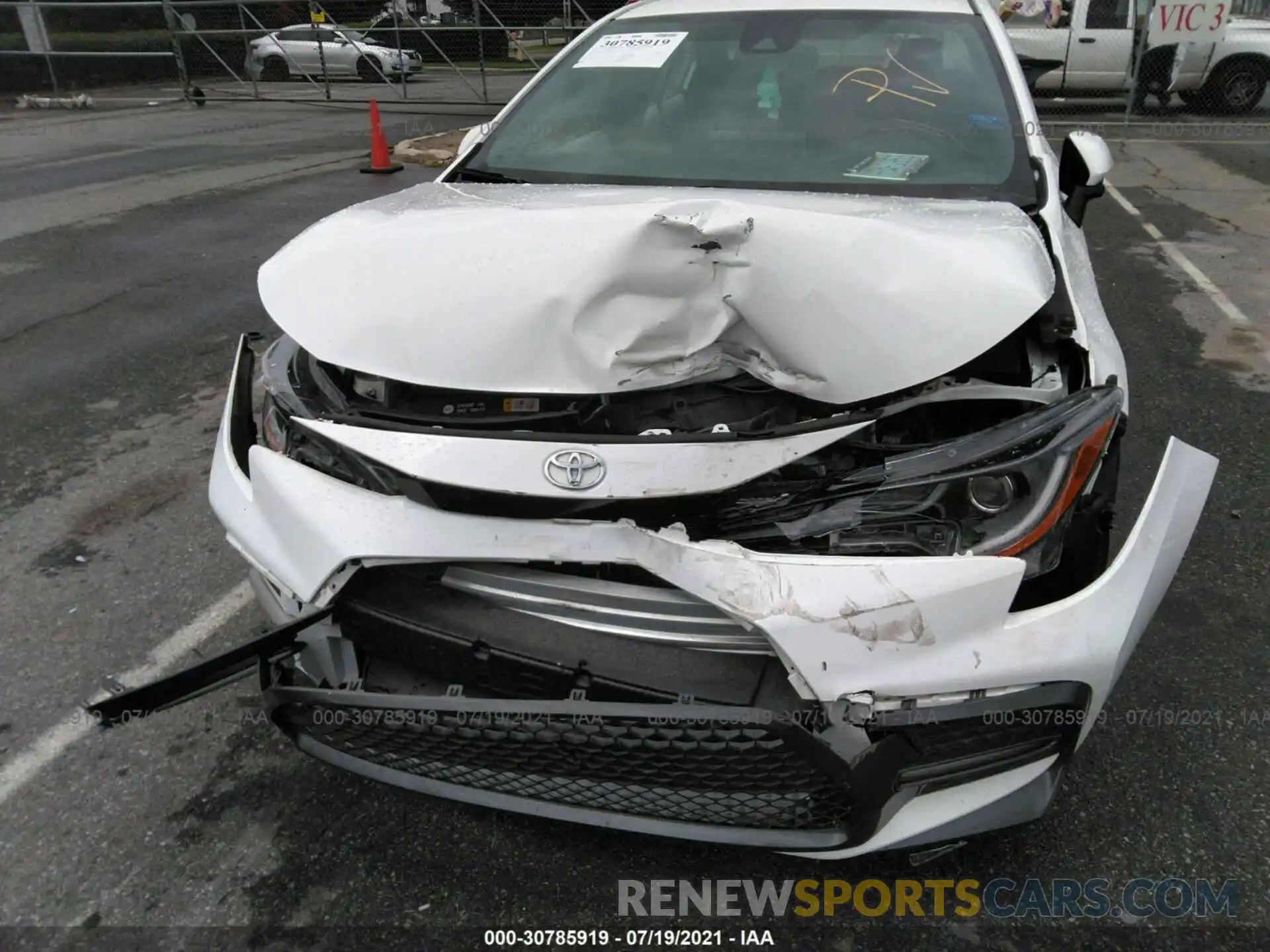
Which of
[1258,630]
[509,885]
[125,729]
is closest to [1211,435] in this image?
[1258,630]

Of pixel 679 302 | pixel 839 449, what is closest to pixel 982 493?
pixel 839 449

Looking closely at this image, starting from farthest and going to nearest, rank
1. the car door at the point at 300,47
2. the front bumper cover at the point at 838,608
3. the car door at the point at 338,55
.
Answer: the car door at the point at 338,55 < the car door at the point at 300,47 < the front bumper cover at the point at 838,608

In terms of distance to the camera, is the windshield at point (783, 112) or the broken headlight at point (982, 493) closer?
the broken headlight at point (982, 493)

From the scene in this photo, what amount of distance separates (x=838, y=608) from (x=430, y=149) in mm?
10383

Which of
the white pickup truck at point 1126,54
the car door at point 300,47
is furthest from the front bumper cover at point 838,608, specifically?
the car door at point 300,47

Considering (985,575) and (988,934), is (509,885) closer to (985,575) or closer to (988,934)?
(988,934)

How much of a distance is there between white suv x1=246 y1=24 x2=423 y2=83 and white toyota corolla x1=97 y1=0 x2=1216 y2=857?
1603cm

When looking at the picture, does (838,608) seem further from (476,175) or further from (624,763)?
(476,175)

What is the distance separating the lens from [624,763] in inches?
68.5

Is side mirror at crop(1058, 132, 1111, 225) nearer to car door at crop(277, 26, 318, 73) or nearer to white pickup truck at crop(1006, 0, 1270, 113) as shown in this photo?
white pickup truck at crop(1006, 0, 1270, 113)

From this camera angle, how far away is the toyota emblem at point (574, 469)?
1769 mm

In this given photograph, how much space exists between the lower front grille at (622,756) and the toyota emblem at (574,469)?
0.40 metres

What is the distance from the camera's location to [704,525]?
1835 mm

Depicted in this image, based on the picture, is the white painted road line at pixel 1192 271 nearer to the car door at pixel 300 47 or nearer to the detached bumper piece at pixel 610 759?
the detached bumper piece at pixel 610 759
